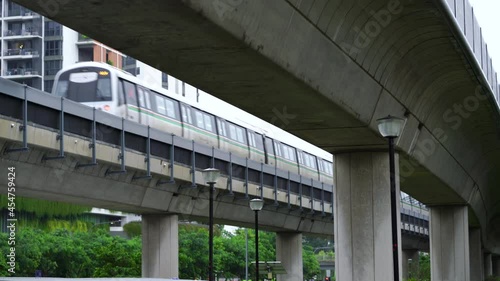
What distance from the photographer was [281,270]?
1603 inches

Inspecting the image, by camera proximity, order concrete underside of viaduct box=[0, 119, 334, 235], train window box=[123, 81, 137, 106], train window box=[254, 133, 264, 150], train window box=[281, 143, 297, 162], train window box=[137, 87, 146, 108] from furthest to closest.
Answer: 1. train window box=[281, 143, 297, 162]
2. train window box=[254, 133, 264, 150]
3. train window box=[137, 87, 146, 108]
4. train window box=[123, 81, 137, 106]
5. concrete underside of viaduct box=[0, 119, 334, 235]

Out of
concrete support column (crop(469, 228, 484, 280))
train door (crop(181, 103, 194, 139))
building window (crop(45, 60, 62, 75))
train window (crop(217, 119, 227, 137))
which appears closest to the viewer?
train door (crop(181, 103, 194, 139))

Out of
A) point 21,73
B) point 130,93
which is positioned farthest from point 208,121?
point 21,73

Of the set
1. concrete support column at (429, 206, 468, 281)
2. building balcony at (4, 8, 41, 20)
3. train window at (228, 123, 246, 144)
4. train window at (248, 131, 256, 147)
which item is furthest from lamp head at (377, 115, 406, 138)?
building balcony at (4, 8, 41, 20)

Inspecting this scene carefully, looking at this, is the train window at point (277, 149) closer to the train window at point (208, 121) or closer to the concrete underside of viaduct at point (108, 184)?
the concrete underside of viaduct at point (108, 184)

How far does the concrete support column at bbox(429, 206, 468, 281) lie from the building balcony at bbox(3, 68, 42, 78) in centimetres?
8772

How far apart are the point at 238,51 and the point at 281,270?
27.6 m

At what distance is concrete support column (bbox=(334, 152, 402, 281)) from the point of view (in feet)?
78.4

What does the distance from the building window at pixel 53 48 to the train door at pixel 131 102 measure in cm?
8559

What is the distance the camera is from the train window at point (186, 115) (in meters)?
42.8

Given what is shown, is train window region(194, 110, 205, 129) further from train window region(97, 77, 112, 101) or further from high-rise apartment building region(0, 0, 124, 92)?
high-rise apartment building region(0, 0, 124, 92)

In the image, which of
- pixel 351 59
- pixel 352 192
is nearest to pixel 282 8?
pixel 351 59

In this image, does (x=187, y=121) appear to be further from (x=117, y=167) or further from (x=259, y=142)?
(x=117, y=167)

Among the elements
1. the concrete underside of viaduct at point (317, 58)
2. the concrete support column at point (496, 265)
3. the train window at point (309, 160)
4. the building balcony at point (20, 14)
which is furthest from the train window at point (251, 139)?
the building balcony at point (20, 14)
